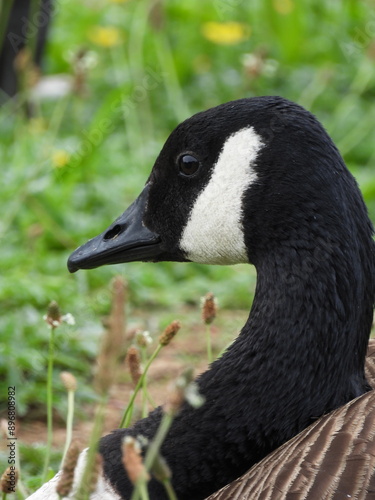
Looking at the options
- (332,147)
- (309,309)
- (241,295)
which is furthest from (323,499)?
(241,295)

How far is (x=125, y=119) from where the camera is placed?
6.94 meters

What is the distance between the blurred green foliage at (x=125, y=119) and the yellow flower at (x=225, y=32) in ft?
0.05

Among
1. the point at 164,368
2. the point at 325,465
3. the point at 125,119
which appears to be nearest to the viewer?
the point at 325,465

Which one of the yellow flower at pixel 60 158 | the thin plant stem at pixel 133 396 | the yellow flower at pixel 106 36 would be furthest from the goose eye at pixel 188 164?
the yellow flower at pixel 106 36

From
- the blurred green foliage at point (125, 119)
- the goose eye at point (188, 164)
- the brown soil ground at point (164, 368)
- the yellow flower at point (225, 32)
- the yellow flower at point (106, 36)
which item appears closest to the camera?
the goose eye at point (188, 164)

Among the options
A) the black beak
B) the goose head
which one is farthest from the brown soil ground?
the goose head

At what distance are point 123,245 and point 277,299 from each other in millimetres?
648

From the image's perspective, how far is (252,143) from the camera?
2736 millimetres

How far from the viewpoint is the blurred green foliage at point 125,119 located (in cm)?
456

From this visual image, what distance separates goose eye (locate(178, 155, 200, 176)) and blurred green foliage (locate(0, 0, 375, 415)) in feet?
4.44

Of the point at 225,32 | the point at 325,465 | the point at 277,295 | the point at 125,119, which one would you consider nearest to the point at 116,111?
the point at 125,119

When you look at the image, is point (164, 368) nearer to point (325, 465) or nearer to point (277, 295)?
point (277, 295)

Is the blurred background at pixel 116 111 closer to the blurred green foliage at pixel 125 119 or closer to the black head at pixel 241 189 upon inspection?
the blurred green foliage at pixel 125 119

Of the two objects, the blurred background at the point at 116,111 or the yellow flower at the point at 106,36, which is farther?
the yellow flower at the point at 106,36
